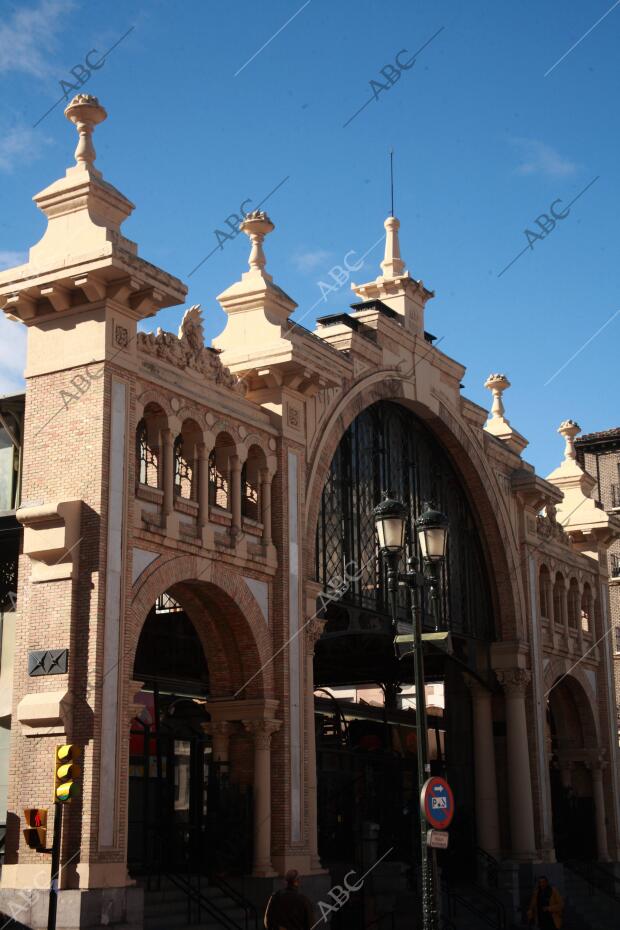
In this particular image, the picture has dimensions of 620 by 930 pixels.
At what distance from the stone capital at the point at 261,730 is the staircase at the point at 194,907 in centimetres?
256

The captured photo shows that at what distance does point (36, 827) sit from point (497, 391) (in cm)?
2382

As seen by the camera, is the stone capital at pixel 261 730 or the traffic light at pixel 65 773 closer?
the traffic light at pixel 65 773

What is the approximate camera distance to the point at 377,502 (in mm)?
29688

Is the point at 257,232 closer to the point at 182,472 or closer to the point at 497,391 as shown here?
the point at 182,472

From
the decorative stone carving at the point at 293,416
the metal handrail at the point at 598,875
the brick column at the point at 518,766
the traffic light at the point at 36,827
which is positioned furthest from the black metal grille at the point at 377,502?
the traffic light at the point at 36,827

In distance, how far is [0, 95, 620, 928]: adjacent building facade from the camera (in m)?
20.0

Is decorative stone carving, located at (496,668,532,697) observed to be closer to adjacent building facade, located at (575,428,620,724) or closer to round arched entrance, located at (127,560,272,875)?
round arched entrance, located at (127,560,272,875)

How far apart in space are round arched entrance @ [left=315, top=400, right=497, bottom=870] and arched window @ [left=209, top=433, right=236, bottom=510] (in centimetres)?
318

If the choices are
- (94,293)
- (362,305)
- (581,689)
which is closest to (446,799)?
(94,293)

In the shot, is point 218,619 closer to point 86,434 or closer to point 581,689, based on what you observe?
point 86,434

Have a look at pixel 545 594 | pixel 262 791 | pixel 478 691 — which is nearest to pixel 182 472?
pixel 262 791

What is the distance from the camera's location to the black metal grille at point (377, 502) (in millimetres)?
27828

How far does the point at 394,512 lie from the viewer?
1778 cm

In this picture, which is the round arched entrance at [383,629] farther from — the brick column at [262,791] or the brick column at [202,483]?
the brick column at [202,483]
